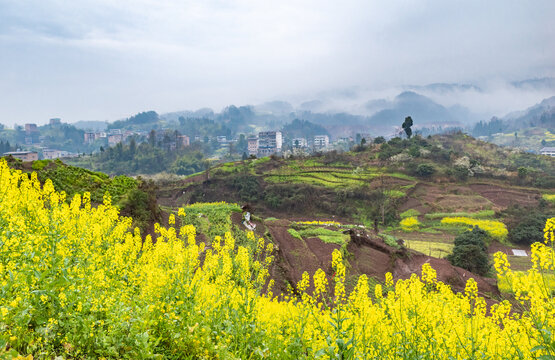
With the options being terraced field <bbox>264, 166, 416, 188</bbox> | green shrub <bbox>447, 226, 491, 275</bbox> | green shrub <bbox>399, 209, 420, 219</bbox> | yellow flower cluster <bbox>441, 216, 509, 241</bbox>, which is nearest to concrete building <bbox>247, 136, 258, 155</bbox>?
terraced field <bbox>264, 166, 416, 188</bbox>

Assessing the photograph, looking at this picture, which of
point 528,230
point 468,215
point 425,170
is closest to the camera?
point 528,230

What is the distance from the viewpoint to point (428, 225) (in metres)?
40.5

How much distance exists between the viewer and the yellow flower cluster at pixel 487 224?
34188 millimetres

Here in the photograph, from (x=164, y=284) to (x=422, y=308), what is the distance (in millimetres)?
4765

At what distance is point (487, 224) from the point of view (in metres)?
36.8

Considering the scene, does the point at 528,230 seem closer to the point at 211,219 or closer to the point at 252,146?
the point at 211,219

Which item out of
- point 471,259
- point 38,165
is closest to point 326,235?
point 471,259

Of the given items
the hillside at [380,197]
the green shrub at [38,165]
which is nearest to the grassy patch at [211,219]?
the hillside at [380,197]

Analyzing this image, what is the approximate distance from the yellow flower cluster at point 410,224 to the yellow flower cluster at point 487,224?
334cm

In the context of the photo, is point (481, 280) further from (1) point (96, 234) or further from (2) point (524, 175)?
(2) point (524, 175)

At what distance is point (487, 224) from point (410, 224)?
837 cm

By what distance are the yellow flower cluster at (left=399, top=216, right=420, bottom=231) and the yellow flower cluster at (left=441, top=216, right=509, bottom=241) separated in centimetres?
334

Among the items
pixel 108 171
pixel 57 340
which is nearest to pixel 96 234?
pixel 57 340

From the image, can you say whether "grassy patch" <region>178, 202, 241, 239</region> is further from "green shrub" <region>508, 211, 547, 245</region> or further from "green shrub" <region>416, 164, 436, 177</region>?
"green shrub" <region>416, 164, 436, 177</region>
